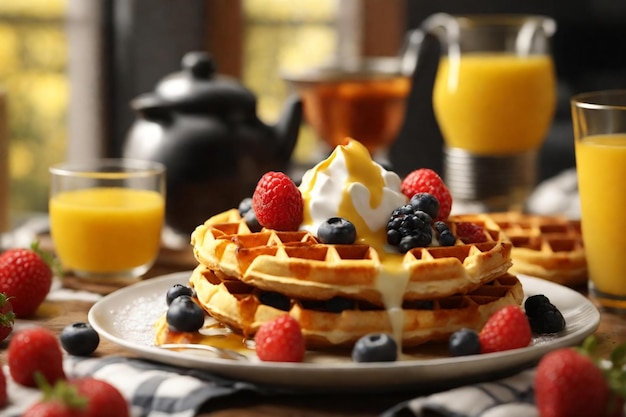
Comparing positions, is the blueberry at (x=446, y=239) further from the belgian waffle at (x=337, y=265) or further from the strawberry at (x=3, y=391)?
the strawberry at (x=3, y=391)

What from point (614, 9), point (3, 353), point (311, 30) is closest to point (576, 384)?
point (3, 353)

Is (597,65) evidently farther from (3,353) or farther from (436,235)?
(3,353)

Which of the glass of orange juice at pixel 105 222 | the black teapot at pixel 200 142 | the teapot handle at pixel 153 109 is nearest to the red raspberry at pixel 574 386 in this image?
the glass of orange juice at pixel 105 222

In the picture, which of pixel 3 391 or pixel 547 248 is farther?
pixel 547 248

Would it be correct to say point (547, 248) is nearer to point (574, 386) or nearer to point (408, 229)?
point (408, 229)

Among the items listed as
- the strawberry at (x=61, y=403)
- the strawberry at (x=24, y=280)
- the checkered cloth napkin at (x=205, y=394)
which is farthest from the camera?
the strawberry at (x=24, y=280)

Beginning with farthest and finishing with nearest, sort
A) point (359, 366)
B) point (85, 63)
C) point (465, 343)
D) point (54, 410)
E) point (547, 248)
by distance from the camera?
point (85, 63) < point (547, 248) < point (465, 343) < point (359, 366) < point (54, 410)

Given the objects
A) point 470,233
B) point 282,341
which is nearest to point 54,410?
point 282,341
